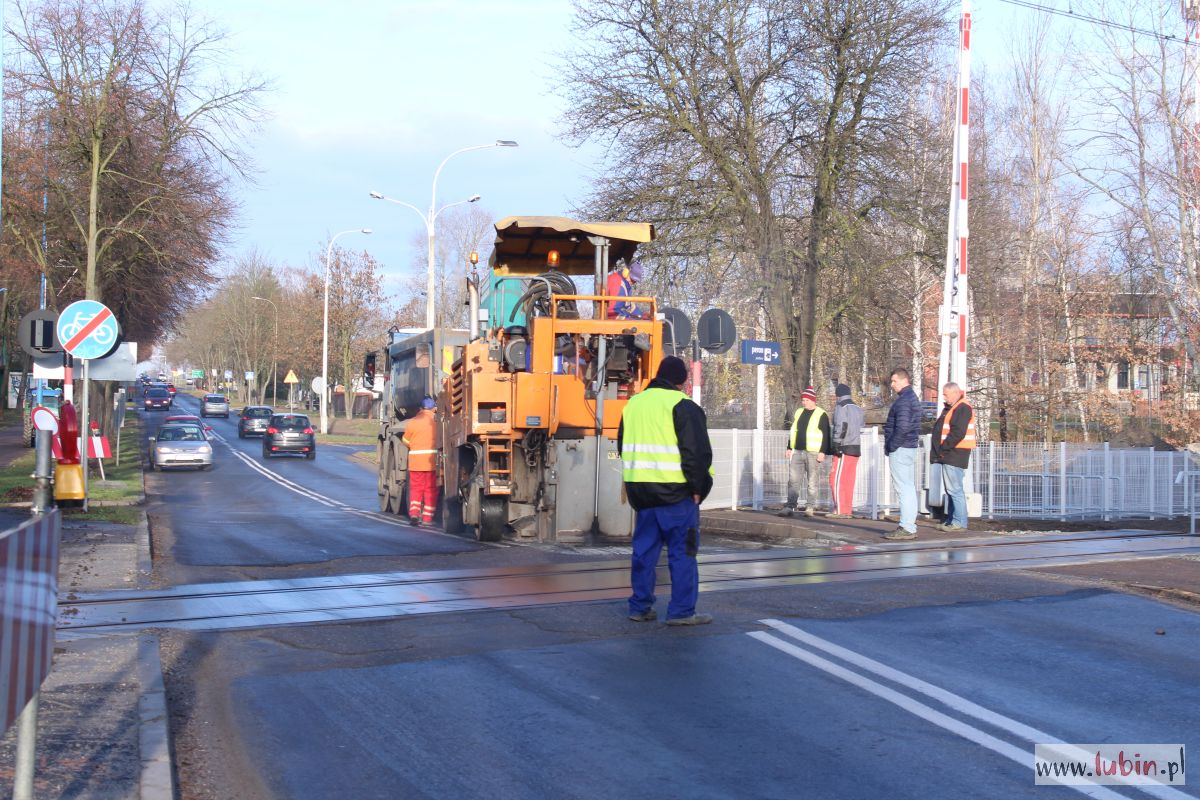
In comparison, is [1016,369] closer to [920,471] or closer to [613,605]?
[920,471]

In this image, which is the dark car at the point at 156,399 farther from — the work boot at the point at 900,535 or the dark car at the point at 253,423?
the work boot at the point at 900,535

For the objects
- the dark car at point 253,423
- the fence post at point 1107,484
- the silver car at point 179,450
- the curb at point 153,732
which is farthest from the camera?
the dark car at point 253,423

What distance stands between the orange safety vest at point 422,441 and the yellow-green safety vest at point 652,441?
31.6 ft

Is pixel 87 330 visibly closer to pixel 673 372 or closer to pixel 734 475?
pixel 734 475

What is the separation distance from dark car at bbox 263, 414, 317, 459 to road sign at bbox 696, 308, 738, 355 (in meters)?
29.8

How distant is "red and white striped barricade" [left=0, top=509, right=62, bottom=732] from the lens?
3611mm

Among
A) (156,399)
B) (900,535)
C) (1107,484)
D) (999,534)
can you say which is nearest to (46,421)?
(900,535)

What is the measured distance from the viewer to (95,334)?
52.2 feet

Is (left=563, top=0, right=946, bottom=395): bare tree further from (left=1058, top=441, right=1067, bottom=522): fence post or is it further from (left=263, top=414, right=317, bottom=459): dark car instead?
(left=263, top=414, right=317, bottom=459): dark car

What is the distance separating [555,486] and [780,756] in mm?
7739

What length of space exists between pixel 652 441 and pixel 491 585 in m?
2.64

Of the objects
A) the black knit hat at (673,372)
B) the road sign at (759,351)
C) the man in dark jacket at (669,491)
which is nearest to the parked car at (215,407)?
the road sign at (759,351)

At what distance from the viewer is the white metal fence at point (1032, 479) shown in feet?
57.1

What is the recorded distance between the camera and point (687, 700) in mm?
6164
